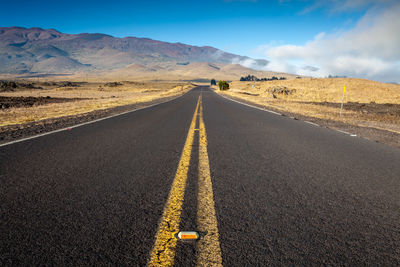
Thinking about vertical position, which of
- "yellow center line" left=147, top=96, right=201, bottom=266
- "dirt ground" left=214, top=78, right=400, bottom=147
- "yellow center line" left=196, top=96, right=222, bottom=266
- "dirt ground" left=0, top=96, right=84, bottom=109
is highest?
"dirt ground" left=214, top=78, right=400, bottom=147

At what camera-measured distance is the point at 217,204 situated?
269 cm

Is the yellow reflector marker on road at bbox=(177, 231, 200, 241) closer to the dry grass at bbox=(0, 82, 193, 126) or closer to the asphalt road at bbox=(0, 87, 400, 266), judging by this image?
the asphalt road at bbox=(0, 87, 400, 266)

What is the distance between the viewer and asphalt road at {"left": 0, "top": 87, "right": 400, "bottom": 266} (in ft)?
6.28

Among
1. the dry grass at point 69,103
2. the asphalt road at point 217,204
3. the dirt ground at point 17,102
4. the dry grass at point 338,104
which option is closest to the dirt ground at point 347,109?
the dry grass at point 338,104

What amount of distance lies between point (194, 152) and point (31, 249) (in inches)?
128

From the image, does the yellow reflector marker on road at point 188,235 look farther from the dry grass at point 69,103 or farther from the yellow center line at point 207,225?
the dry grass at point 69,103

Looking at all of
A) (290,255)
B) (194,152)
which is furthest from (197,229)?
(194,152)

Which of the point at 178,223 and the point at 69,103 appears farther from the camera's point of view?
the point at 69,103

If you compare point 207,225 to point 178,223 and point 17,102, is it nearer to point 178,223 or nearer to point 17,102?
point 178,223

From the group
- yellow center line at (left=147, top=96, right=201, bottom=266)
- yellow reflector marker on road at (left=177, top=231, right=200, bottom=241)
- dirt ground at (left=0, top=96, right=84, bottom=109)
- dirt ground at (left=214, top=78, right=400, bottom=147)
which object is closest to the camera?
yellow center line at (left=147, top=96, right=201, bottom=266)

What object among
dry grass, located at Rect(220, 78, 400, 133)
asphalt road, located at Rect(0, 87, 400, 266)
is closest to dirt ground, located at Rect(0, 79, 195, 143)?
asphalt road, located at Rect(0, 87, 400, 266)

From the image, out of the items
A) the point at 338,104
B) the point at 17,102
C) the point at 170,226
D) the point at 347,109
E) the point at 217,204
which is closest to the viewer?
the point at 170,226

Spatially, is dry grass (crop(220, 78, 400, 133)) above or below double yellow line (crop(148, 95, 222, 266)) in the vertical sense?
above

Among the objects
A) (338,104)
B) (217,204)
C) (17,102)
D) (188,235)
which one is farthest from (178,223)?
(17,102)
